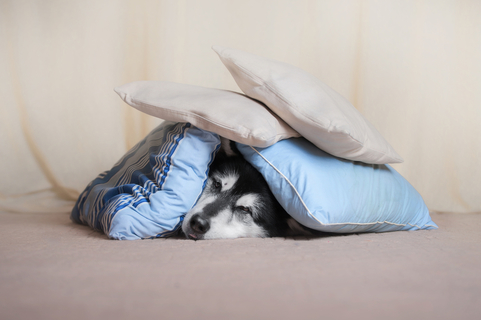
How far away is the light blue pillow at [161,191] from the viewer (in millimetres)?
1260

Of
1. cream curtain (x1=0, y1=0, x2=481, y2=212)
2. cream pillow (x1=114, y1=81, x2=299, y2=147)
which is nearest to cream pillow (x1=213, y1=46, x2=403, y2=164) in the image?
cream pillow (x1=114, y1=81, x2=299, y2=147)

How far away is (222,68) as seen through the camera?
268 cm

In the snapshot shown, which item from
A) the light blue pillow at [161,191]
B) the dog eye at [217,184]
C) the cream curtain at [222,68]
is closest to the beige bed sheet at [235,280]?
the light blue pillow at [161,191]

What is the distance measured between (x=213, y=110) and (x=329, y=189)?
524 millimetres

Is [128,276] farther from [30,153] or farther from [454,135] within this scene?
[454,135]

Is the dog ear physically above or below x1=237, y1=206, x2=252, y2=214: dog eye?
above

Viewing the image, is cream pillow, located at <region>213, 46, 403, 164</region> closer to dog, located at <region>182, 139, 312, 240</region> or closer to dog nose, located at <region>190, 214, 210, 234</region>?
dog, located at <region>182, 139, 312, 240</region>

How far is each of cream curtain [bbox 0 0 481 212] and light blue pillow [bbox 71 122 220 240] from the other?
127cm

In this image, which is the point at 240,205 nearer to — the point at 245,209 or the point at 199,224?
the point at 245,209

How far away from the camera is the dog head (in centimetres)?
142

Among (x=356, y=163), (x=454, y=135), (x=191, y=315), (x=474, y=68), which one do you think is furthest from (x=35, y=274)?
(x=474, y=68)

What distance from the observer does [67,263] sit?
2.93 ft

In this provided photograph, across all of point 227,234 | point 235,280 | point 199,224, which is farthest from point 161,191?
point 235,280

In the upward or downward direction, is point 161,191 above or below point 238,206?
above
